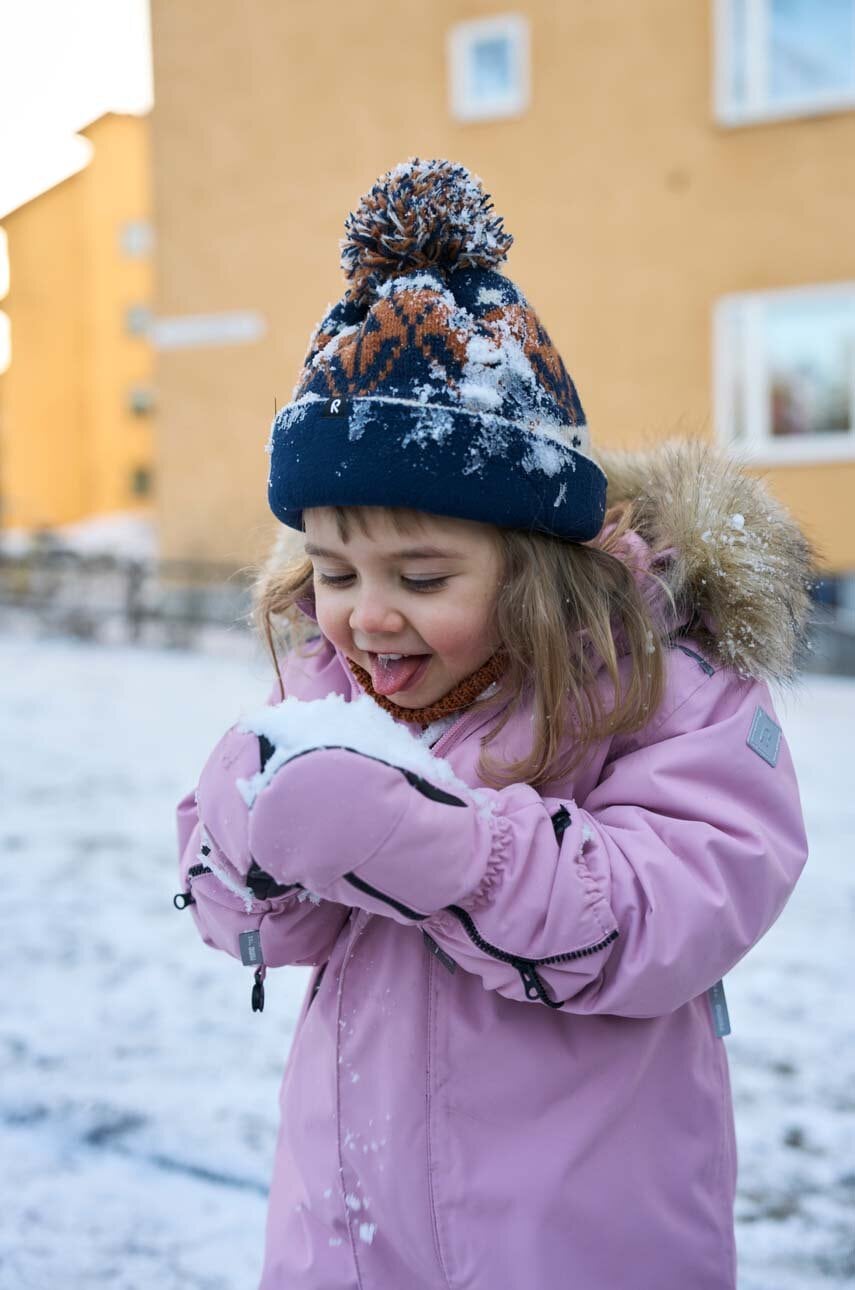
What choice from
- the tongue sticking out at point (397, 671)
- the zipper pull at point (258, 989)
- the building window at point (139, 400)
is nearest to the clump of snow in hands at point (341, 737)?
the tongue sticking out at point (397, 671)

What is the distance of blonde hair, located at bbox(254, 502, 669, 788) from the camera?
1.19 m

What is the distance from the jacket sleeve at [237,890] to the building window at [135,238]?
2971cm

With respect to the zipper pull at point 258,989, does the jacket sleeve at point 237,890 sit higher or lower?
higher

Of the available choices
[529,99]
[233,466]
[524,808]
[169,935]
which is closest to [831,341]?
[529,99]

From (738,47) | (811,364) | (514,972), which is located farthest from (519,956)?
(738,47)

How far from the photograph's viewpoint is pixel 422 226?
1.20 meters

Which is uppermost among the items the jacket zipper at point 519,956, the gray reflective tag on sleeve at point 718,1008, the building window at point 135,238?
the building window at point 135,238

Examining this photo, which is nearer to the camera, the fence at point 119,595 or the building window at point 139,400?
the fence at point 119,595

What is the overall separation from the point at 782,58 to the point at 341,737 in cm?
918

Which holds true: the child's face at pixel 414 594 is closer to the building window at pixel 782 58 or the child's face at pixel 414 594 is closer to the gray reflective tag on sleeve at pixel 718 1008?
the gray reflective tag on sleeve at pixel 718 1008

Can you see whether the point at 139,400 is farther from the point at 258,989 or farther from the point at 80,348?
the point at 258,989

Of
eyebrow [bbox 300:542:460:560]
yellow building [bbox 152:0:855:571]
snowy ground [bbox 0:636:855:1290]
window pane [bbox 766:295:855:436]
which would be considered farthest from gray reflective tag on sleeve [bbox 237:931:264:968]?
window pane [bbox 766:295:855:436]

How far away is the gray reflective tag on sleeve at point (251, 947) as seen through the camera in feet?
4.08

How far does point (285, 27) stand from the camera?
995 cm
